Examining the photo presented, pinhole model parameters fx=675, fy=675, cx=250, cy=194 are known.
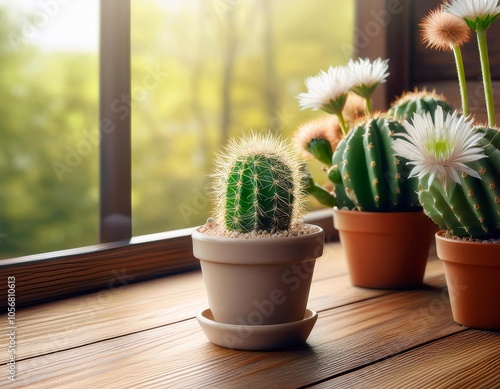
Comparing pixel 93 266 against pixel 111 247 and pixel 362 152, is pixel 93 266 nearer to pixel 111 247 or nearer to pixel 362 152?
pixel 111 247

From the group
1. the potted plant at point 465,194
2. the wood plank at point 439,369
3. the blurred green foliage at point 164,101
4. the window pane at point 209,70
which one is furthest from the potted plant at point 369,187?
the window pane at point 209,70

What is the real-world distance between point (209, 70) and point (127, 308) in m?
2.60

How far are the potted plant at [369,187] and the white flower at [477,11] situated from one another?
24 centimetres

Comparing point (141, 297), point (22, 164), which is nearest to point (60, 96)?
point (22, 164)

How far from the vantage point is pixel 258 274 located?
927 mm

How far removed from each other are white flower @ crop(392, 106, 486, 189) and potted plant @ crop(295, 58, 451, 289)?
27 cm

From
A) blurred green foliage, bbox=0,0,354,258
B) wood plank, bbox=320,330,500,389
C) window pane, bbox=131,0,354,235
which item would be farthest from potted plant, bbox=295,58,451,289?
window pane, bbox=131,0,354,235

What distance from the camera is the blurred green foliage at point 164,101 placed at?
10.1ft

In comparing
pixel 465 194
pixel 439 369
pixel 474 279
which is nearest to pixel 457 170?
pixel 465 194

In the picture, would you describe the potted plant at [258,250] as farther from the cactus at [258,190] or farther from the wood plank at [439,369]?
the wood plank at [439,369]

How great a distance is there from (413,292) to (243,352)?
0.50 meters

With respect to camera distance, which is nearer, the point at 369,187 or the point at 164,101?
the point at 369,187

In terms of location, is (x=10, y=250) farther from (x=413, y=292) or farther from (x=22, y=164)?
(x=413, y=292)

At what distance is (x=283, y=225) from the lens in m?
0.96
